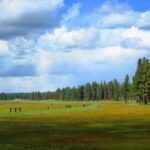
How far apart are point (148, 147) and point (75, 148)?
468cm

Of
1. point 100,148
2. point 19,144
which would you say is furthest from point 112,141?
point 19,144

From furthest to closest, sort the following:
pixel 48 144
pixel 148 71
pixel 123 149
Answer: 1. pixel 148 71
2. pixel 48 144
3. pixel 123 149

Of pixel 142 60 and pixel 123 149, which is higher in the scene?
pixel 142 60

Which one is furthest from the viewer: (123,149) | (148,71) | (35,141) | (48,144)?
(148,71)

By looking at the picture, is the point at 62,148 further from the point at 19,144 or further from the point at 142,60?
the point at 142,60

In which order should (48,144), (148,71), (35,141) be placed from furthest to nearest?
(148,71) < (35,141) < (48,144)

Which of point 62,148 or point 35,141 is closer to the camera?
point 62,148

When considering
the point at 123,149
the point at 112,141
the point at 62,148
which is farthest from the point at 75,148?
the point at 112,141

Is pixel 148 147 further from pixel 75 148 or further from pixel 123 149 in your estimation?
pixel 75 148

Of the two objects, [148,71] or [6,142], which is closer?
[6,142]

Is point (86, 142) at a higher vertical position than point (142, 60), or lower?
lower

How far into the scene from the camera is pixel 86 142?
34906 mm

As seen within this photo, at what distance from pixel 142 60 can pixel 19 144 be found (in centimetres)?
13546

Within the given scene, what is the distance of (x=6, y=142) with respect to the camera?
35719 mm
